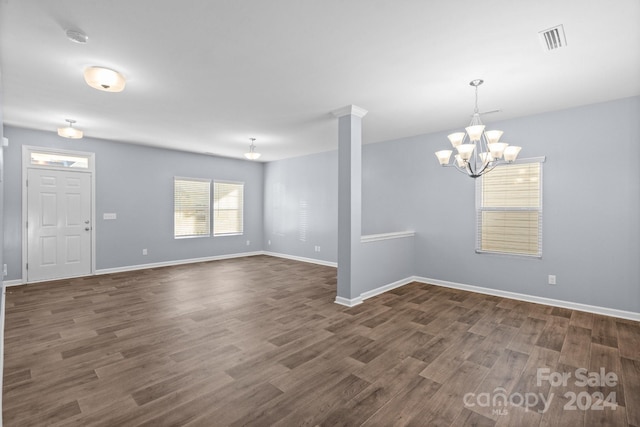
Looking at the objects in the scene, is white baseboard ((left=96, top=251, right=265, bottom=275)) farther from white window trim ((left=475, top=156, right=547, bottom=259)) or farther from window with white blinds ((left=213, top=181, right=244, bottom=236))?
white window trim ((left=475, top=156, right=547, bottom=259))

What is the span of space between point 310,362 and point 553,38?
11.5 feet

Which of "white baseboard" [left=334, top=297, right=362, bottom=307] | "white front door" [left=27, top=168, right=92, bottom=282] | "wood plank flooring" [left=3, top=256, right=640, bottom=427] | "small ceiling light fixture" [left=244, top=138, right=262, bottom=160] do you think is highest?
"small ceiling light fixture" [left=244, top=138, right=262, bottom=160]

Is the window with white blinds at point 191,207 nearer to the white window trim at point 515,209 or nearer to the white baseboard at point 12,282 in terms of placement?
the white baseboard at point 12,282

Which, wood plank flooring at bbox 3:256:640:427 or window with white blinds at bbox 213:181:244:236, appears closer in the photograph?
wood plank flooring at bbox 3:256:640:427

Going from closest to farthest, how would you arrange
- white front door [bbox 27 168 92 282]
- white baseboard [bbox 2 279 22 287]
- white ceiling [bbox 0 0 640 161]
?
1. white ceiling [bbox 0 0 640 161]
2. white baseboard [bbox 2 279 22 287]
3. white front door [bbox 27 168 92 282]

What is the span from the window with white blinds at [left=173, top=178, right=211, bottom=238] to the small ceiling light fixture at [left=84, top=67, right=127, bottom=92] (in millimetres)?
4323

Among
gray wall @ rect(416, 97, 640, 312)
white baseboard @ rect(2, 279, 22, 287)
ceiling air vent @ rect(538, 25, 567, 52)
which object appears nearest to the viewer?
ceiling air vent @ rect(538, 25, 567, 52)

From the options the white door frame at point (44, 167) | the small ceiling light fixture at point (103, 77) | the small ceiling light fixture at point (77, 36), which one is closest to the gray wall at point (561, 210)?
the small ceiling light fixture at point (103, 77)

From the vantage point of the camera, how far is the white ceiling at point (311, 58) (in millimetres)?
2137

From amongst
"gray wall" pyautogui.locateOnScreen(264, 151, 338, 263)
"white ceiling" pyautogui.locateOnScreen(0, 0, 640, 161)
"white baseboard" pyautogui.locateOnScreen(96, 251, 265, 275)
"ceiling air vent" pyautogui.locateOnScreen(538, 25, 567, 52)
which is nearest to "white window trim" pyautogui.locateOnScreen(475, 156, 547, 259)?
"white ceiling" pyautogui.locateOnScreen(0, 0, 640, 161)

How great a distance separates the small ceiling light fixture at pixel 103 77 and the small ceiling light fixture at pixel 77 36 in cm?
44

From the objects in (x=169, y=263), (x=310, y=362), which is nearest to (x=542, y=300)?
(x=310, y=362)

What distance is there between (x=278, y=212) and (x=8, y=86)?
5827mm

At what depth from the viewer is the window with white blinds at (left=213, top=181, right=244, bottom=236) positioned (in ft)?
26.0
